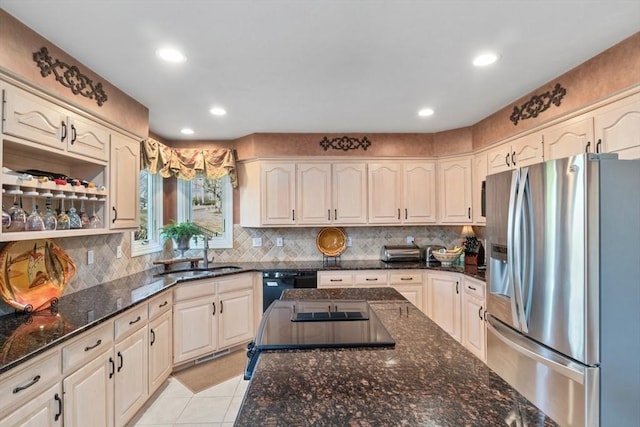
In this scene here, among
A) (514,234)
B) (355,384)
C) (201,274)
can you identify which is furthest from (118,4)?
(514,234)

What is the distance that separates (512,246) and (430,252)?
73.8 inches

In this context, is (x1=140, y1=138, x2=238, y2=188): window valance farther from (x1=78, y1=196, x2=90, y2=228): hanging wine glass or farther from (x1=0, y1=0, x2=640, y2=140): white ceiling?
(x1=78, y1=196, x2=90, y2=228): hanging wine glass

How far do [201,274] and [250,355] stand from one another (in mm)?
2130

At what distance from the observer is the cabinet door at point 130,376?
6.69 ft

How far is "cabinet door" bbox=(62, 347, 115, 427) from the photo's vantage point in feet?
5.26

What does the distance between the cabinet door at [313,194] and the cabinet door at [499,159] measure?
173 cm

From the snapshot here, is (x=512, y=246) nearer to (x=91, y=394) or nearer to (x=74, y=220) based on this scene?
(x=91, y=394)

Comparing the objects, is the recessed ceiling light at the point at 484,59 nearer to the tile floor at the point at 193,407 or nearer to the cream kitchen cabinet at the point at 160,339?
the cream kitchen cabinet at the point at 160,339

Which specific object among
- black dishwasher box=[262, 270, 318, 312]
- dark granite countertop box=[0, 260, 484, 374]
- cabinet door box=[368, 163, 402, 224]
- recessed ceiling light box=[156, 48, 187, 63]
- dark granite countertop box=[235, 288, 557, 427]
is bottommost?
black dishwasher box=[262, 270, 318, 312]

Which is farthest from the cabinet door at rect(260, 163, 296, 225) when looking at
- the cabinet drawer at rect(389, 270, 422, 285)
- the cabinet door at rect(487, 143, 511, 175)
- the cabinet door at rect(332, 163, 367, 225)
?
the cabinet door at rect(487, 143, 511, 175)

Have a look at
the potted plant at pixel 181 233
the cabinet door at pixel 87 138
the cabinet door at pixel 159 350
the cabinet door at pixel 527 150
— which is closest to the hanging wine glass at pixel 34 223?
the cabinet door at pixel 87 138

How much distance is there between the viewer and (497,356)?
2.35 m

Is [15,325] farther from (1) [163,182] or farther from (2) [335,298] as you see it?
(1) [163,182]

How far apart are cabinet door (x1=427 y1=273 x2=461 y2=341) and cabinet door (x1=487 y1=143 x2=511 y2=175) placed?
3.79ft
